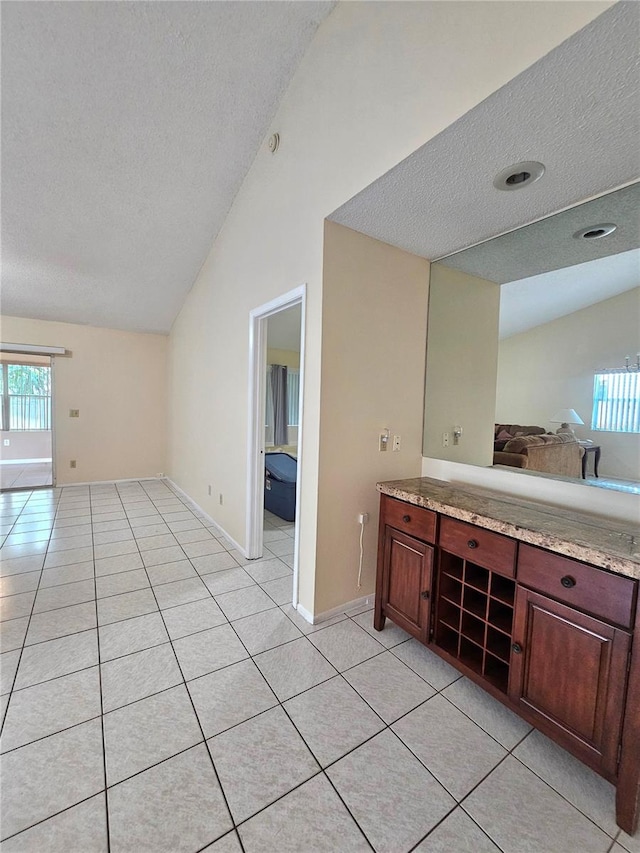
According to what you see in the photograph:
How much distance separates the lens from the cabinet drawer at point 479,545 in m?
1.46

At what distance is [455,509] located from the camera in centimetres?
164

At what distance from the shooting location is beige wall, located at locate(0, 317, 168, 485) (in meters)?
5.02

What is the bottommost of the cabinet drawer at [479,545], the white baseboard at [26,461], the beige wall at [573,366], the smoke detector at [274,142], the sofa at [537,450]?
the white baseboard at [26,461]

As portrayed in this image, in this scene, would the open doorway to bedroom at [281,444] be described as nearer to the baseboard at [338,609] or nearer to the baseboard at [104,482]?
the baseboard at [338,609]

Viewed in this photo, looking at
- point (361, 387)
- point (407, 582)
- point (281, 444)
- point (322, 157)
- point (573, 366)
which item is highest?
point (322, 157)

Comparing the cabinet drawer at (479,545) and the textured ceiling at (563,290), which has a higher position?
the textured ceiling at (563,290)

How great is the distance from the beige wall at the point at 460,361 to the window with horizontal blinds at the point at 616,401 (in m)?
0.58

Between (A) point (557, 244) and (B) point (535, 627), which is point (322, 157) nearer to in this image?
(A) point (557, 244)

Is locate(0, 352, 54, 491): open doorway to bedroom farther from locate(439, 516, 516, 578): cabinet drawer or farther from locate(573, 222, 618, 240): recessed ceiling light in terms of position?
locate(573, 222, 618, 240): recessed ceiling light

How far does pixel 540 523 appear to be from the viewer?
1.45m

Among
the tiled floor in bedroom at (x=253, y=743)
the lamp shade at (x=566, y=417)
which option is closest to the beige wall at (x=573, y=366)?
the lamp shade at (x=566, y=417)

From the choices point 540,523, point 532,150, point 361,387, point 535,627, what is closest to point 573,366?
point 540,523

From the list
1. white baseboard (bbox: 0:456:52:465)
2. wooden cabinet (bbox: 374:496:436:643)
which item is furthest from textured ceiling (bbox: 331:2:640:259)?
white baseboard (bbox: 0:456:52:465)

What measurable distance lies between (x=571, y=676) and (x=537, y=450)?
1042 mm
